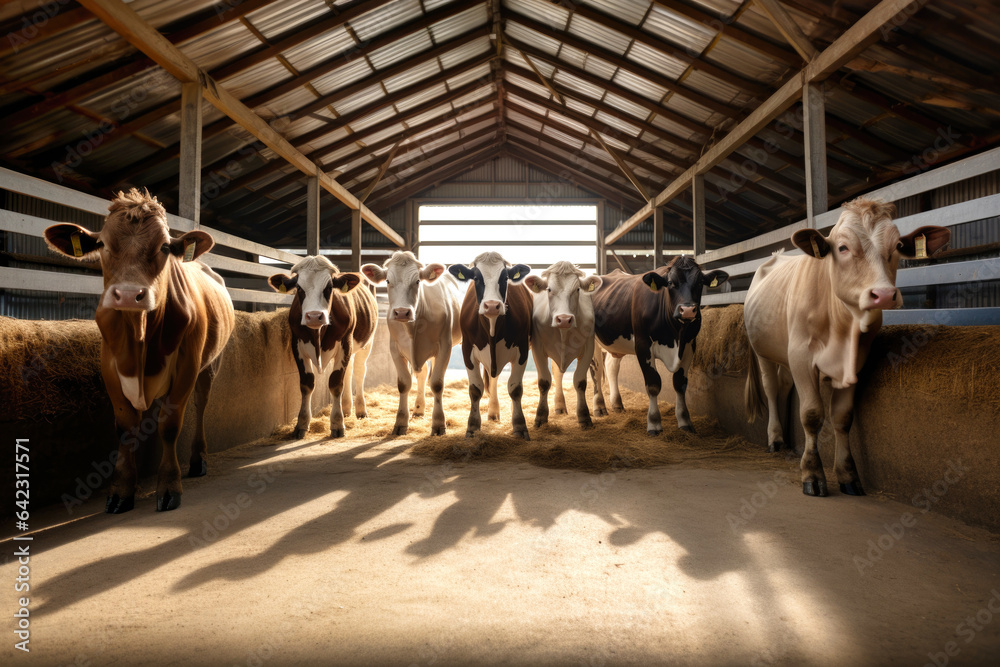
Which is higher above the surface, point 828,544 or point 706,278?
point 706,278

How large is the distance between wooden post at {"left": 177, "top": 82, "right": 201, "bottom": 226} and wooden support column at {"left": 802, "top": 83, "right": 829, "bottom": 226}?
7.15 meters

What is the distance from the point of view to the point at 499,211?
64.9ft

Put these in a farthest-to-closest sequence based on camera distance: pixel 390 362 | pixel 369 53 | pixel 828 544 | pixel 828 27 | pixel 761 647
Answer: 1. pixel 390 362
2. pixel 369 53
3. pixel 828 27
4. pixel 828 544
5. pixel 761 647

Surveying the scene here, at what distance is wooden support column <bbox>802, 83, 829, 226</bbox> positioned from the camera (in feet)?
20.7

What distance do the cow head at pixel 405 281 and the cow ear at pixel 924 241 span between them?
3949 millimetres

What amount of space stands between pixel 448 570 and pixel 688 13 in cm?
826

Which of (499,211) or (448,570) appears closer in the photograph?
(448,570)

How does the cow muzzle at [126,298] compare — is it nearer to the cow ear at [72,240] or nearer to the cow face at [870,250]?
the cow ear at [72,240]

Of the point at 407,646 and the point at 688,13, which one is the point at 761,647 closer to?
the point at 407,646

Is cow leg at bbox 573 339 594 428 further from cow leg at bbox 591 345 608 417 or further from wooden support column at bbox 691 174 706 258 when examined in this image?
wooden support column at bbox 691 174 706 258

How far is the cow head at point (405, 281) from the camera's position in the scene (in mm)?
5504

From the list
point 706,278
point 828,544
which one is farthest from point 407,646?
point 706,278

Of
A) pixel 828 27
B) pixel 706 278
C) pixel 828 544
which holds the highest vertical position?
pixel 828 27

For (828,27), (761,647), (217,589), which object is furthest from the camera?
(828,27)
